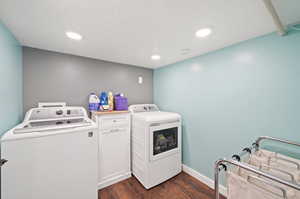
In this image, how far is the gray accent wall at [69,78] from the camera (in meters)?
1.62

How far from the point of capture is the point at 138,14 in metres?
0.97

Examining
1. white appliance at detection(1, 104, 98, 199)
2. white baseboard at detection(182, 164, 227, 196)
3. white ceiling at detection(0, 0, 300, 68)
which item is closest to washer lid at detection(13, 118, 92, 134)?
white appliance at detection(1, 104, 98, 199)

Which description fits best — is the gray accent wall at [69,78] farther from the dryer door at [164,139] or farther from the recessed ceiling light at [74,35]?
the dryer door at [164,139]

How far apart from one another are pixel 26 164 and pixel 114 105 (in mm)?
1240

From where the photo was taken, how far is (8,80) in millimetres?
1161

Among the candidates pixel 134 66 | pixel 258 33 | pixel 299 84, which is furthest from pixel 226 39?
pixel 134 66

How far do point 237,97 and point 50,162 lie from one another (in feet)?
7.42

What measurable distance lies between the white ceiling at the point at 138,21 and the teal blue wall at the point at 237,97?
0.79ft

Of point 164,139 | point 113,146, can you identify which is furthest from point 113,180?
point 164,139

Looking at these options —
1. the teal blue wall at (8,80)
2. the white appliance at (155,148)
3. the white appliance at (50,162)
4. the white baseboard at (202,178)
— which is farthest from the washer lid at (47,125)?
the white baseboard at (202,178)

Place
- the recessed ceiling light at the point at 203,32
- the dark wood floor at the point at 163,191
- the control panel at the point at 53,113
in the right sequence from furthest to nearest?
the dark wood floor at the point at 163,191 → the control panel at the point at 53,113 → the recessed ceiling light at the point at 203,32

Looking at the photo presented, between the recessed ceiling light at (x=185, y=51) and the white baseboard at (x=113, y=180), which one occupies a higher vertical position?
the recessed ceiling light at (x=185, y=51)

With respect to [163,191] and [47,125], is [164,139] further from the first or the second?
[47,125]

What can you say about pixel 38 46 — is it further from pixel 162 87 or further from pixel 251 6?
pixel 251 6
